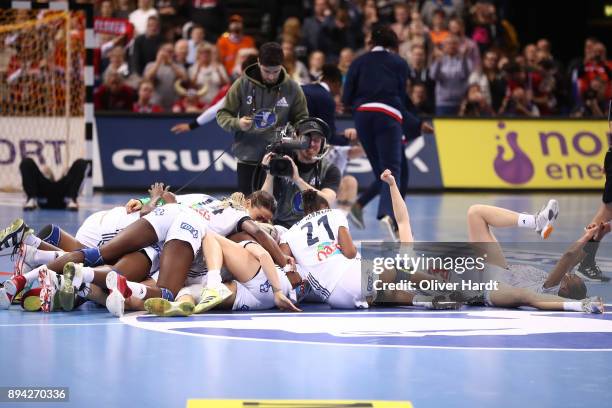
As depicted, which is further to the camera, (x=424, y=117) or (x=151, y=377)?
(x=424, y=117)

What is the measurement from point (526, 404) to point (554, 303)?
9.33ft

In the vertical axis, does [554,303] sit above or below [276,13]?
below

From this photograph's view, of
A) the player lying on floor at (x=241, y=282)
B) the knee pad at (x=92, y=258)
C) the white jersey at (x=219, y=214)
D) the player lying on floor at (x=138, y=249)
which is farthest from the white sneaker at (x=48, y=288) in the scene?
the white jersey at (x=219, y=214)

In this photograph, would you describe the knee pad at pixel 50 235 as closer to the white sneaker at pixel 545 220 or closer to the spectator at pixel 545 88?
the white sneaker at pixel 545 220

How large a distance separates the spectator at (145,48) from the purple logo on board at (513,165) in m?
5.97

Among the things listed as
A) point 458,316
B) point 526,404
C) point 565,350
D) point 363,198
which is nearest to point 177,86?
point 363,198

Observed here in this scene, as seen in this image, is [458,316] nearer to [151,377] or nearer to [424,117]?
[151,377]

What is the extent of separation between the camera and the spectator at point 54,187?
48.9 feet

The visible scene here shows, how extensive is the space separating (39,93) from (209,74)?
280cm

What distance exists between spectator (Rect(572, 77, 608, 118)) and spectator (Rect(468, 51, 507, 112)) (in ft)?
4.63

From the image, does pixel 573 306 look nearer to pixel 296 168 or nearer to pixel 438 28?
pixel 296 168

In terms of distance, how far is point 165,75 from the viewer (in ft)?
59.8

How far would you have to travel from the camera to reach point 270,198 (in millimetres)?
9102

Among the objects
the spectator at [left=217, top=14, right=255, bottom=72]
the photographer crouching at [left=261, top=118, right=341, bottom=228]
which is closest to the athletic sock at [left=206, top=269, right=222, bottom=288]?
the photographer crouching at [left=261, top=118, right=341, bottom=228]
